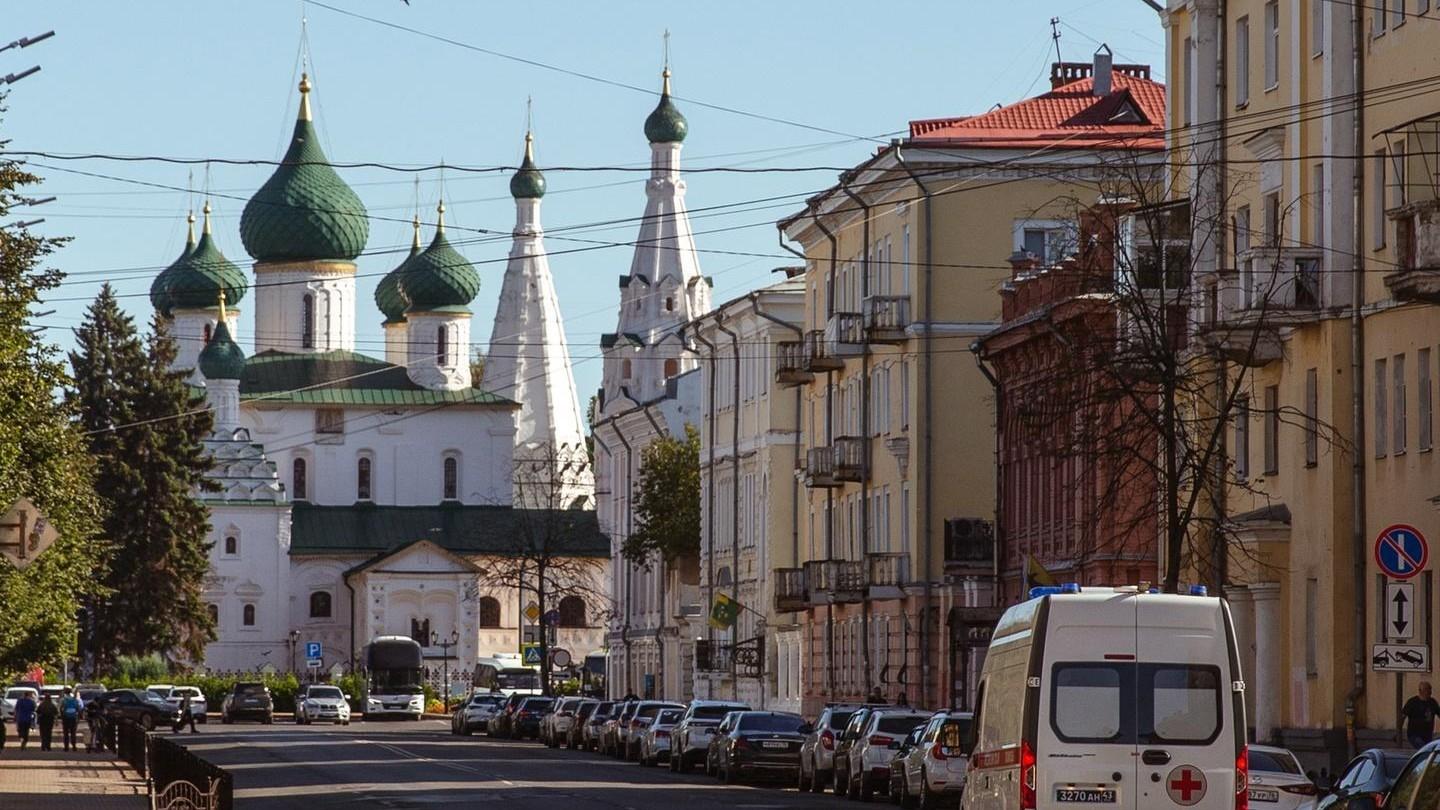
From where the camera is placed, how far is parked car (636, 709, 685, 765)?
5309 centimetres

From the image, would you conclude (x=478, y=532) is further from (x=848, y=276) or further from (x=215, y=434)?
(x=848, y=276)

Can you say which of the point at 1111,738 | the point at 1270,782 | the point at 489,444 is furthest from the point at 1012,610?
the point at 489,444

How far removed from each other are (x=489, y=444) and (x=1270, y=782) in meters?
128

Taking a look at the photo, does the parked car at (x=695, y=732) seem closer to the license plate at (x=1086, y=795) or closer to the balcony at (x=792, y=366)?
the balcony at (x=792, y=366)

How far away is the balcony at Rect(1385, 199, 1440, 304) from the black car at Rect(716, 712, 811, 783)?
13934mm

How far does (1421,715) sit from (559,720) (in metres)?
40.6

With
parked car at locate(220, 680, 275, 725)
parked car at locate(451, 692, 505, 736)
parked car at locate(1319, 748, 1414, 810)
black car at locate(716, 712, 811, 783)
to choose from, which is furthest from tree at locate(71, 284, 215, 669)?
parked car at locate(1319, 748, 1414, 810)

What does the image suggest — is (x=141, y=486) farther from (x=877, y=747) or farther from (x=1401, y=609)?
(x=1401, y=609)

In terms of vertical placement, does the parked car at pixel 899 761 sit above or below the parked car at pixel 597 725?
above

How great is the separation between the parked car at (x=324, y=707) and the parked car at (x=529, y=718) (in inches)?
805

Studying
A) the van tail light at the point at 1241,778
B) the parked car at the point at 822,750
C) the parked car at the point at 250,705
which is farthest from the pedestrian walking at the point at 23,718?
the van tail light at the point at 1241,778

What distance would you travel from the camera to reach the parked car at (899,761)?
118 ft

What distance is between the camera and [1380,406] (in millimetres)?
37375

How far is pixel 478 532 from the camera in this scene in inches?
5891
